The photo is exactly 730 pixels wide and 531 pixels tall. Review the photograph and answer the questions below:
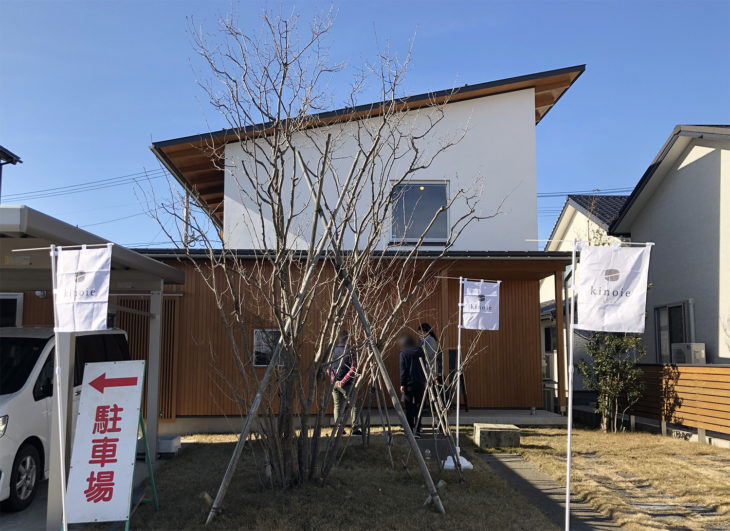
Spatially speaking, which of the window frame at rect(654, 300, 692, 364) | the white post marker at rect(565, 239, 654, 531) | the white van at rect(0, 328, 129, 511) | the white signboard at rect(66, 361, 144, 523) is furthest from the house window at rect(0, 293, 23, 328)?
the window frame at rect(654, 300, 692, 364)

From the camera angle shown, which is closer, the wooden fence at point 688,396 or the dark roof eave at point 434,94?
the wooden fence at point 688,396

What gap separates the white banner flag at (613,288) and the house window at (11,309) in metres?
9.96

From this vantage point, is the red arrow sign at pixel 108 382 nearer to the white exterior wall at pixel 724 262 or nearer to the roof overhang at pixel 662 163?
the white exterior wall at pixel 724 262

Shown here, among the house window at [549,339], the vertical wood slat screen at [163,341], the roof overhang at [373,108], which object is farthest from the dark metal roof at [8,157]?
the house window at [549,339]

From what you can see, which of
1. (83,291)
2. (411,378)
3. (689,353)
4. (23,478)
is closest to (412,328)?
(411,378)

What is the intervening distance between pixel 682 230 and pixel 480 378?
5459mm

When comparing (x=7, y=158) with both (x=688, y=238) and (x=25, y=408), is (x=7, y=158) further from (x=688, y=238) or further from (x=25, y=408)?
(x=688, y=238)

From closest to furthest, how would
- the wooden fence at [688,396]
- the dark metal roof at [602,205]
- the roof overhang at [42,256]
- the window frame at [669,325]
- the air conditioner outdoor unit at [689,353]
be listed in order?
the roof overhang at [42,256]
the wooden fence at [688,396]
the air conditioner outdoor unit at [689,353]
the window frame at [669,325]
the dark metal roof at [602,205]

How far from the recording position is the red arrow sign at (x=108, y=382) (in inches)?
236

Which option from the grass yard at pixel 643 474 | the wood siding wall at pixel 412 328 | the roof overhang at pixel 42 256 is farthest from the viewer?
the wood siding wall at pixel 412 328

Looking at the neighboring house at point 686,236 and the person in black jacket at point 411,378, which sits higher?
the neighboring house at point 686,236

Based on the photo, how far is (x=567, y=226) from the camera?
21734mm

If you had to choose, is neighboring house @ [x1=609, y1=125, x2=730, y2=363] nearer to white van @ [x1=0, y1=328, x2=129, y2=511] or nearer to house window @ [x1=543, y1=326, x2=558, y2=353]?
house window @ [x1=543, y1=326, x2=558, y2=353]

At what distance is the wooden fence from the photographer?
31.9ft
